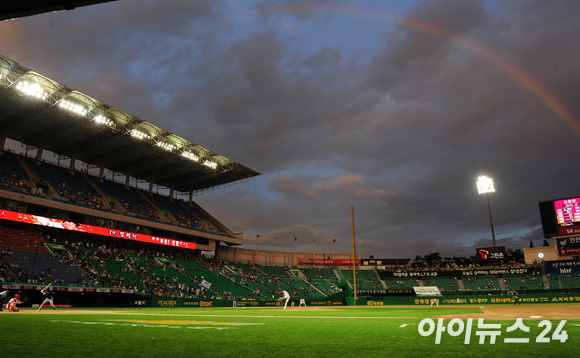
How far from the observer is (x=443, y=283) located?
6562 cm

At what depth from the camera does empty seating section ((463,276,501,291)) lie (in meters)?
61.2

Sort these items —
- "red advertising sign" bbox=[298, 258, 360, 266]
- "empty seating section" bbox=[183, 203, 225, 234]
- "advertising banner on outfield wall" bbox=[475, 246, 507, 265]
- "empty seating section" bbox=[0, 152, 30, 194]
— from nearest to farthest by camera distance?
1. "empty seating section" bbox=[0, 152, 30, 194]
2. "advertising banner on outfield wall" bbox=[475, 246, 507, 265]
3. "empty seating section" bbox=[183, 203, 225, 234]
4. "red advertising sign" bbox=[298, 258, 360, 266]

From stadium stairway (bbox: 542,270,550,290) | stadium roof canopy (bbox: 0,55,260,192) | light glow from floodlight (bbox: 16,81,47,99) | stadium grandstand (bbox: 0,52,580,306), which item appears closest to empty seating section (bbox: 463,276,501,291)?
stadium grandstand (bbox: 0,52,580,306)

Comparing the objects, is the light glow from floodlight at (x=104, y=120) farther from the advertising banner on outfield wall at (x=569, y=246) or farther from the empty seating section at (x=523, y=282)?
the advertising banner on outfield wall at (x=569, y=246)

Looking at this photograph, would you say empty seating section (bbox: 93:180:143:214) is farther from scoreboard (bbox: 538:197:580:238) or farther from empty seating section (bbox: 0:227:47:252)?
scoreboard (bbox: 538:197:580:238)

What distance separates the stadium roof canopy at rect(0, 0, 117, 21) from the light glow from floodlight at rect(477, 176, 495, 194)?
79.1m

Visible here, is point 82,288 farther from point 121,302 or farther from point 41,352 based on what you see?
point 41,352

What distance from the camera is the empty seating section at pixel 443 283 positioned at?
208ft

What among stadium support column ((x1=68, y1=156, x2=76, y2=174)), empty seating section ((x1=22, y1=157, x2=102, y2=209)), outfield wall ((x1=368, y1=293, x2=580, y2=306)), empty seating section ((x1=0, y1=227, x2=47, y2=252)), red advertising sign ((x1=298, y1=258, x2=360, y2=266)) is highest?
stadium support column ((x1=68, y1=156, x2=76, y2=174))

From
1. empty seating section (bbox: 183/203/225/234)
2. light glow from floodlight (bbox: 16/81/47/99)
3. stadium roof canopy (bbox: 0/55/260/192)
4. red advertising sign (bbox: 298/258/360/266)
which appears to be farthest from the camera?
red advertising sign (bbox: 298/258/360/266)

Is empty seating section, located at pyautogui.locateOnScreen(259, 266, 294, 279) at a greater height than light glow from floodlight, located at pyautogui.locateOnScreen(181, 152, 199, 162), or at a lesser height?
lesser

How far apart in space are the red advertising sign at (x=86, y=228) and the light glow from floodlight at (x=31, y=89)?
527 inches

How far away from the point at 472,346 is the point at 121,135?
5072 cm

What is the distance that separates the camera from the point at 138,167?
6009 cm
